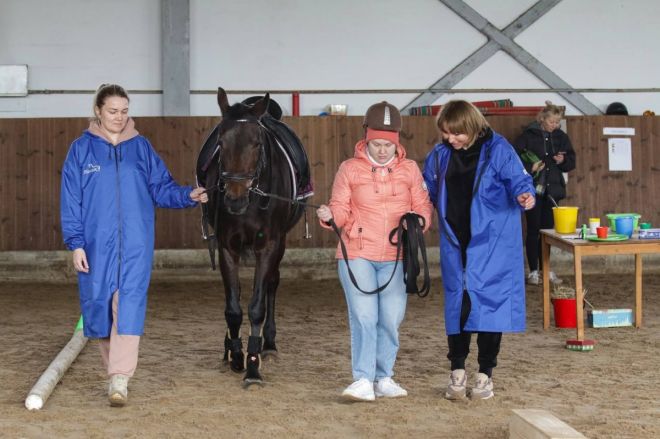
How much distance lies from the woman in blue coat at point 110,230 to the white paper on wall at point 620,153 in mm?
8422

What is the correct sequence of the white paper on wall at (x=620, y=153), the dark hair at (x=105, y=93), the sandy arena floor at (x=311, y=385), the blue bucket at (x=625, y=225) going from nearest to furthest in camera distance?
the sandy arena floor at (x=311, y=385), the dark hair at (x=105, y=93), the blue bucket at (x=625, y=225), the white paper on wall at (x=620, y=153)

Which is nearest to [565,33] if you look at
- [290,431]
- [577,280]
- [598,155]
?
[598,155]

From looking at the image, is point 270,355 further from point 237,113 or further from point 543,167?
point 543,167

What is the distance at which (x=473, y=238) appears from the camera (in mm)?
5211

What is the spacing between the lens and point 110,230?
5.16m

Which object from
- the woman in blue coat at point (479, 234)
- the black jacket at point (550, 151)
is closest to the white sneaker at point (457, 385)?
the woman in blue coat at point (479, 234)

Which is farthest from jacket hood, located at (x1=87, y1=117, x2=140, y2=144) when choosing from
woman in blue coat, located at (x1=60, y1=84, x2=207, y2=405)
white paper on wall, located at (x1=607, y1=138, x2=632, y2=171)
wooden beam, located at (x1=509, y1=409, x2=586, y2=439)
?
Result: white paper on wall, located at (x1=607, y1=138, x2=632, y2=171)

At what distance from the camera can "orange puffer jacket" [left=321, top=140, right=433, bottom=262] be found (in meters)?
Answer: 5.19

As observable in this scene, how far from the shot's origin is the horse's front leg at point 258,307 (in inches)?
228

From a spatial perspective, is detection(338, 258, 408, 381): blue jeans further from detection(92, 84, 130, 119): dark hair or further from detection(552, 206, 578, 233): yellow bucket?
detection(552, 206, 578, 233): yellow bucket

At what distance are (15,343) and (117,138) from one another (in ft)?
8.92

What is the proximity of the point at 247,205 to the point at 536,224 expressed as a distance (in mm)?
5013

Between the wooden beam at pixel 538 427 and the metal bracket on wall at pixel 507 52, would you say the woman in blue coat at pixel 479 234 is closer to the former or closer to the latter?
the wooden beam at pixel 538 427

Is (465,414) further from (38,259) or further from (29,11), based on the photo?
(29,11)
